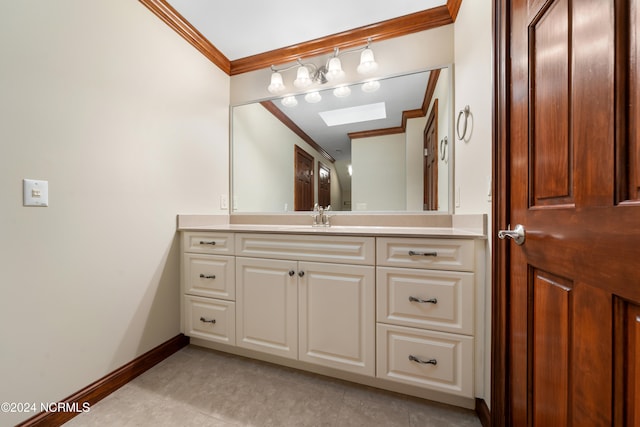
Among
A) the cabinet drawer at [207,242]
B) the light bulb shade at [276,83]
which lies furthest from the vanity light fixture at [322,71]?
the cabinet drawer at [207,242]

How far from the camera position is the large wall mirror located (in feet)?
5.66

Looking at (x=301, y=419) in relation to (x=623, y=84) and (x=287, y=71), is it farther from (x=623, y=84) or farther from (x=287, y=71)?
(x=287, y=71)

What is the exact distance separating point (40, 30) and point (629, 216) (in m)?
2.06

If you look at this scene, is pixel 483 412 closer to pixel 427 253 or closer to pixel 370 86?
pixel 427 253

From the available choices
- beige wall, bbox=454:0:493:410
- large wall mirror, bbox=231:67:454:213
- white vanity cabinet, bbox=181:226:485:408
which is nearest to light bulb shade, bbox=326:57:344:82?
large wall mirror, bbox=231:67:454:213

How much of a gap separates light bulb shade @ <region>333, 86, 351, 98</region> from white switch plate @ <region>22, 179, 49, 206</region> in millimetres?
1783

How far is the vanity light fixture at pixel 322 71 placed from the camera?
5.84 feet

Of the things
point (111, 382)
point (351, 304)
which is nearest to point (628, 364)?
point (351, 304)

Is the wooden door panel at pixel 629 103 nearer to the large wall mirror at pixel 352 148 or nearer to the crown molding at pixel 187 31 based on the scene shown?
the large wall mirror at pixel 352 148

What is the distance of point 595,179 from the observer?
1.73ft

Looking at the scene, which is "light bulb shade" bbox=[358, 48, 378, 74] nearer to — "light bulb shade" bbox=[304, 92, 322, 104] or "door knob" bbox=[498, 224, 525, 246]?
→ "light bulb shade" bbox=[304, 92, 322, 104]

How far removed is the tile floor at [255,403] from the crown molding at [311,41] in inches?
88.2

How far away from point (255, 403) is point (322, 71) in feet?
7.28

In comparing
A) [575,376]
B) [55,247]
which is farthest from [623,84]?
[55,247]
